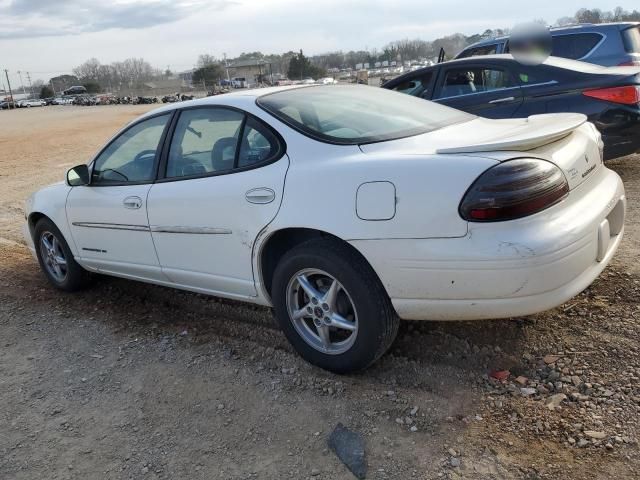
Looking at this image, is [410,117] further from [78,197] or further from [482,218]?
[78,197]

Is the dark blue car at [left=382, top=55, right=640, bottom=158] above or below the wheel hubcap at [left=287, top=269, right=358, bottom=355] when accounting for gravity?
above

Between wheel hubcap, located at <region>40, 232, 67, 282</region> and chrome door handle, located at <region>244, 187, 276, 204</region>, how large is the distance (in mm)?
2415

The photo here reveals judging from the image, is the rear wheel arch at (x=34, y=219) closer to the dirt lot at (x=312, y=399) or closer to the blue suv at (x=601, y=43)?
the dirt lot at (x=312, y=399)

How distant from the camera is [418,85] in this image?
775 cm

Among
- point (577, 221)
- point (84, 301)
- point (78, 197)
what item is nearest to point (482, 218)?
point (577, 221)

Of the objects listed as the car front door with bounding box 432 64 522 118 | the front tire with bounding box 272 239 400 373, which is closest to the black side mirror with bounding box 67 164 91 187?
the front tire with bounding box 272 239 400 373

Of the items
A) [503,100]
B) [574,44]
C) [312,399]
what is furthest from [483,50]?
[312,399]

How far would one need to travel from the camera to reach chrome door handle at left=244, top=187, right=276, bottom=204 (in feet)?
10.6

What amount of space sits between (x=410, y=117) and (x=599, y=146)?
1.09 metres

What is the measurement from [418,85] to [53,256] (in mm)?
4936

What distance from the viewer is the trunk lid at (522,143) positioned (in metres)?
2.74

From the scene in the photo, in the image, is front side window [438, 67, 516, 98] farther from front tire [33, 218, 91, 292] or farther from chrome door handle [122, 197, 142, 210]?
front tire [33, 218, 91, 292]

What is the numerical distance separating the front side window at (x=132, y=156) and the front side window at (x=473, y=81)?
4224 millimetres

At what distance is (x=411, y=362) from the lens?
329cm
